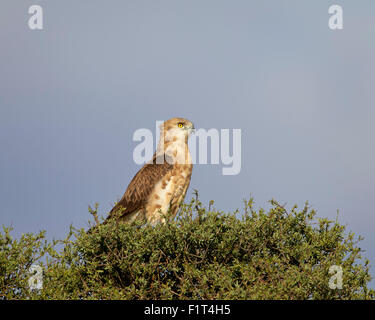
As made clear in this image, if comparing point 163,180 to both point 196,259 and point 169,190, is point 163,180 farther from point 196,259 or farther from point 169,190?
point 196,259

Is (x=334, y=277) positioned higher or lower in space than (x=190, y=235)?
lower

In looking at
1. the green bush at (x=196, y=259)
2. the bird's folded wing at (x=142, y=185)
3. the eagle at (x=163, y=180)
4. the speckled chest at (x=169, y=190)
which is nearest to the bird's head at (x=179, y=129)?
the eagle at (x=163, y=180)

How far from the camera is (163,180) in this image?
42.8 ft

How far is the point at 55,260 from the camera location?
982 centimetres

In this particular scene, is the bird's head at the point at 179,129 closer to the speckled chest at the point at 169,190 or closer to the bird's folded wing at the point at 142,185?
the bird's folded wing at the point at 142,185

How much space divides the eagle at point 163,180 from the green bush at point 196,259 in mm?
2992

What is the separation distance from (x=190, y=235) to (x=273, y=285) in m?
1.66

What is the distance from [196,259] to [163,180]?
4191 mm

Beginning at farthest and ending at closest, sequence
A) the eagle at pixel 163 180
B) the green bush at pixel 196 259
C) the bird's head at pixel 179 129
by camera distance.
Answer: the bird's head at pixel 179 129 < the eagle at pixel 163 180 < the green bush at pixel 196 259

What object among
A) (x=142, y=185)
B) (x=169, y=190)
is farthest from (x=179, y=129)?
(x=142, y=185)

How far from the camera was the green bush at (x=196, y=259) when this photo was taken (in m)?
8.64

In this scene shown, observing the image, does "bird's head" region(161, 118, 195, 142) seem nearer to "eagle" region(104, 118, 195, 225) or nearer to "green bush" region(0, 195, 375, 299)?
"eagle" region(104, 118, 195, 225)
